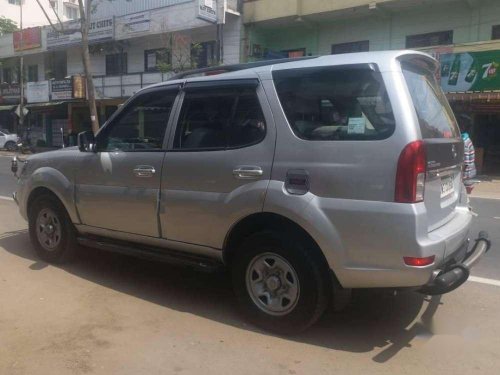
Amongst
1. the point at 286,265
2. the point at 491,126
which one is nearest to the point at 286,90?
the point at 286,265

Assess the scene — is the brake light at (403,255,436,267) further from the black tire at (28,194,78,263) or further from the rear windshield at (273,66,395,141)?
the black tire at (28,194,78,263)

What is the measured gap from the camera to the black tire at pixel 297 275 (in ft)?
11.6

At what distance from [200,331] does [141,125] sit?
1960 millimetres

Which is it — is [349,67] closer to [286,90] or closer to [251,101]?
[286,90]

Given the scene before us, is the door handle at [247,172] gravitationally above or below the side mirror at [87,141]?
below

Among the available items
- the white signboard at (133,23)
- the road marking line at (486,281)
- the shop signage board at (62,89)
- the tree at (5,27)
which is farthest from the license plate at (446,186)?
the tree at (5,27)

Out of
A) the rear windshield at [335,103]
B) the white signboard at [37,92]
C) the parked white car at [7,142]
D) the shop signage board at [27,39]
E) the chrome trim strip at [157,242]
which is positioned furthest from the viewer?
the parked white car at [7,142]

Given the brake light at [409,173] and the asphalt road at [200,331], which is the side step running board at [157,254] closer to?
the asphalt road at [200,331]

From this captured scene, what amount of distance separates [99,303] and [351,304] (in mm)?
2194

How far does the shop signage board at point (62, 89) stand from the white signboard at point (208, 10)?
10.4 meters

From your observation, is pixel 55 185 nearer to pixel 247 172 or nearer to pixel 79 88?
pixel 247 172

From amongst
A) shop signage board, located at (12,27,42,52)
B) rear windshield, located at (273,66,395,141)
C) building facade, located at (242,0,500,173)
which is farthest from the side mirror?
shop signage board, located at (12,27,42,52)

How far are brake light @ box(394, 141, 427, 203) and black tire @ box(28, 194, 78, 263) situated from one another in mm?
Answer: 3454

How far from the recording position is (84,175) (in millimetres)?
4914
